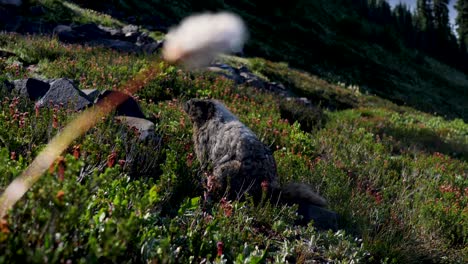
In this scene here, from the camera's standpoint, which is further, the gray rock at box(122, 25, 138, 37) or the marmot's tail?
the gray rock at box(122, 25, 138, 37)

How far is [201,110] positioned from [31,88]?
2.83 m

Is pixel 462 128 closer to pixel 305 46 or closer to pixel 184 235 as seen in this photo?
pixel 184 235

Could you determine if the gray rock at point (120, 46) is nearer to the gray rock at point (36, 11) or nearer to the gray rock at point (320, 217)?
the gray rock at point (36, 11)

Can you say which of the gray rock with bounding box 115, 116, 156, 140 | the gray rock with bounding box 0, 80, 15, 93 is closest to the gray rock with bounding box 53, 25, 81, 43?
the gray rock with bounding box 0, 80, 15, 93

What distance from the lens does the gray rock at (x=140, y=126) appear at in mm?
5129

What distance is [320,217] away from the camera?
4555 mm

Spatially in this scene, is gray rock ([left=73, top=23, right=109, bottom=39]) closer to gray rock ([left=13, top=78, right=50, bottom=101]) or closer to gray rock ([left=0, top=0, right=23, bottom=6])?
gray rock ([left=0, top=0, right=23, bottom=6])

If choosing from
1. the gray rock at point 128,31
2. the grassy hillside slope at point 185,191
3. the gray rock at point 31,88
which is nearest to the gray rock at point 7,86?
Answer: the gray rock at point 31,88

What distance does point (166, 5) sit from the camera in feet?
112

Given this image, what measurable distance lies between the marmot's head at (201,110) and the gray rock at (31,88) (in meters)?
2.48

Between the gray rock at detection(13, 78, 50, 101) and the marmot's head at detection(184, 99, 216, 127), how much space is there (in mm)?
2476

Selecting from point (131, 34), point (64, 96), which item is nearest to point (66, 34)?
point (131, 34)

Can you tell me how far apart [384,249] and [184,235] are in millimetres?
2186

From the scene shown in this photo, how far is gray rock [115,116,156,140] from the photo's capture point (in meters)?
5.13
